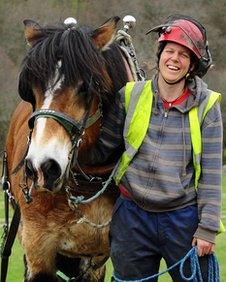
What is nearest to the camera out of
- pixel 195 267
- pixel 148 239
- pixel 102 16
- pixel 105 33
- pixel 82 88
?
pixel 195 267

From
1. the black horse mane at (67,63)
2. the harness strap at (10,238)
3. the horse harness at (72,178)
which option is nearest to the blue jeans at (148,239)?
the horse harness at (72,178)

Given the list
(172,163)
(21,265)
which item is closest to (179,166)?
(172,163)

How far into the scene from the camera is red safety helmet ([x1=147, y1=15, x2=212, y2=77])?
3.89 metres

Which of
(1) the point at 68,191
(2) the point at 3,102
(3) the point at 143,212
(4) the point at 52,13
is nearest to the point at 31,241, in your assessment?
(1) the point at 68,191

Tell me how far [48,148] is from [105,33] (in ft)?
2.90

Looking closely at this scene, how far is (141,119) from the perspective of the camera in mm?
3973

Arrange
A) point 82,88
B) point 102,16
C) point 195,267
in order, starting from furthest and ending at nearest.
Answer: point 102,16
point 82,88
point 195,267

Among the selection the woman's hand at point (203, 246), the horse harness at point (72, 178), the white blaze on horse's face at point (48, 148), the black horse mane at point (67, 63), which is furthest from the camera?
the black horse mane at point (67, 63)

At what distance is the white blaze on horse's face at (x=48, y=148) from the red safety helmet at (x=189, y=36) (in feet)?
2.30

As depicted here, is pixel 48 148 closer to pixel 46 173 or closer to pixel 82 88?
pixel 46 173

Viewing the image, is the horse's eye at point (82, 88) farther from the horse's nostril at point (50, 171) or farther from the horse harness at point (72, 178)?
the horse's nostril at point (50, 171)

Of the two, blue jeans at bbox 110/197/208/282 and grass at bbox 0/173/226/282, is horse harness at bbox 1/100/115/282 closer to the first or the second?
blue jeans at bbox 110/197/208/282

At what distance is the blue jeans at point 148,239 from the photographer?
154 inches

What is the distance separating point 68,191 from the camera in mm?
4574
